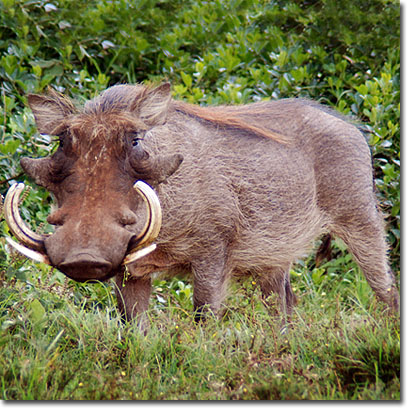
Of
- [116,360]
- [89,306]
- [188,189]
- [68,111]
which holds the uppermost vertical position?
[68,111]

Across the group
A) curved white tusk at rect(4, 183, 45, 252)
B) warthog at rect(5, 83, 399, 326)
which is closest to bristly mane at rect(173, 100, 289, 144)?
warthog at rect(5, 83, 399, 326)

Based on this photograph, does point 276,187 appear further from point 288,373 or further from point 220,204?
point 288,373

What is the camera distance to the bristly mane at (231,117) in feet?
14.1

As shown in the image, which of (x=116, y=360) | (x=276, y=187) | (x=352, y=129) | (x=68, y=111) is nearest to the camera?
(x=116, y=360)

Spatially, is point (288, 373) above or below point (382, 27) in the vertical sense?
below

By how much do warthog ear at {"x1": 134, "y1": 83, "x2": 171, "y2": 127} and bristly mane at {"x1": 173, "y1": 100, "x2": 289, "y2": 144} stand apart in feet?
1.73

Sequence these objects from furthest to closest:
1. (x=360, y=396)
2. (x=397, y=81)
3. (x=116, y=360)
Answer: (x=397, y=81) → (x=116, y=360) → (x=360, y=396)

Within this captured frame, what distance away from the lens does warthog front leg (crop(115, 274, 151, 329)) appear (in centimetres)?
416

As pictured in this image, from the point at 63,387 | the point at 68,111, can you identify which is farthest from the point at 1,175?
the point at 63,387

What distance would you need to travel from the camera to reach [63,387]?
119 inches

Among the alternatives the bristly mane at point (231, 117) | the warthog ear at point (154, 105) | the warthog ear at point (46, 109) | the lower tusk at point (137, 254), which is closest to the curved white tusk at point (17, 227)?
the lower tusk at point (137, 254)

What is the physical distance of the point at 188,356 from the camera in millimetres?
3426

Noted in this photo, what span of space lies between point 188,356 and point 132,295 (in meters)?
0.85

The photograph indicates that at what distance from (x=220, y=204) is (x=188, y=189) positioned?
0.20 meters
